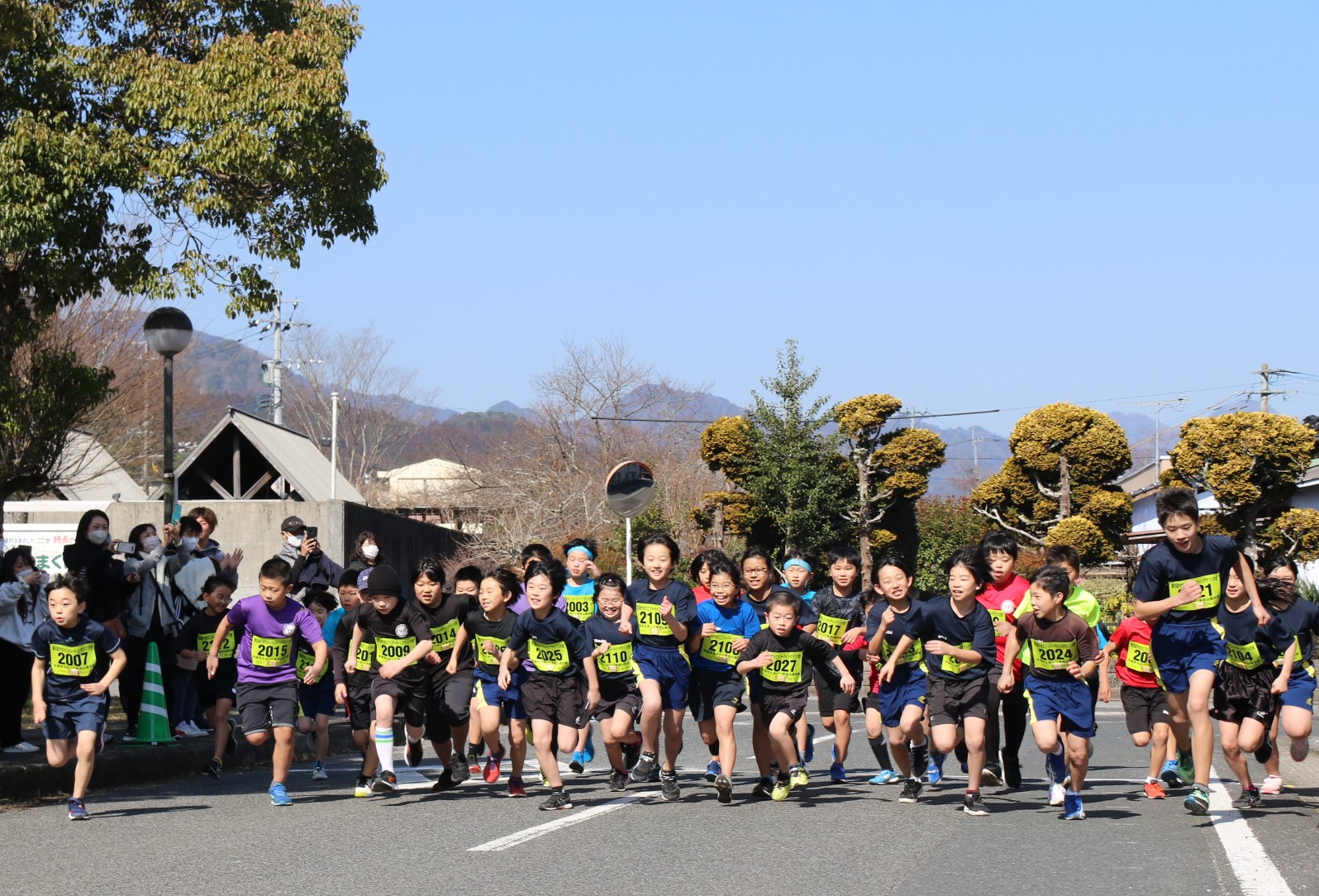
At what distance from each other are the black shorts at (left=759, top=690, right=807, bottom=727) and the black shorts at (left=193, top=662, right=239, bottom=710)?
4.35 m

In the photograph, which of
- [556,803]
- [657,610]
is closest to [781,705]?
[657,610]

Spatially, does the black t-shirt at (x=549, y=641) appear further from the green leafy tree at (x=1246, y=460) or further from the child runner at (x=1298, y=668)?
the green leafy tree at (x=1246, y=460)

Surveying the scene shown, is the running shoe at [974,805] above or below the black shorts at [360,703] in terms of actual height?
below

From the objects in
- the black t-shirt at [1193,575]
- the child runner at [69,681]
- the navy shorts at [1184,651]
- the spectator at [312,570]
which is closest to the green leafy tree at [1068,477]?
the spectator at [312,570]

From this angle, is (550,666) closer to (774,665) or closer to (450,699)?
(450,699)

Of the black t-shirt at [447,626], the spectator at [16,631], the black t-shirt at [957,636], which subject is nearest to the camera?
the black t-shirt at [957,636]

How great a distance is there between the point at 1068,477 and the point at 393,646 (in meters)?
30.7

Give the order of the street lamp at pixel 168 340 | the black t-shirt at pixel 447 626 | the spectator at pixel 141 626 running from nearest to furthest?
the black t-shirt at pixel 447 626 < the spectator at pixel 141 626 < the street lamp at pixel 168 340

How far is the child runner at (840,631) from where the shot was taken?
36.8 ft

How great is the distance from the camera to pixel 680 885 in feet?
23.1

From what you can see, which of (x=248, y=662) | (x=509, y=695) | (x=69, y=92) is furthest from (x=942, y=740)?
(x=69, y=92)

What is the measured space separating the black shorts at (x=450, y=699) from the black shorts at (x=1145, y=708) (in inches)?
189

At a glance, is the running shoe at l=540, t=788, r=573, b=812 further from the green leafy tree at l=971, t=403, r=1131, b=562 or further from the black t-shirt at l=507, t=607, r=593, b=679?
the green leafy tree at l=971, t=403, r=1131, b=562

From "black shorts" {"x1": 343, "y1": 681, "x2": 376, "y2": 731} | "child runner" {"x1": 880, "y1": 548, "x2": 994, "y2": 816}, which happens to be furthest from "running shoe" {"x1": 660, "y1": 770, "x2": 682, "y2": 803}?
"black shorts" {"x1": 343, "y1": 681, "x2": 376, "y2": 731}
